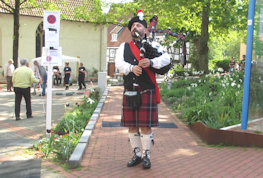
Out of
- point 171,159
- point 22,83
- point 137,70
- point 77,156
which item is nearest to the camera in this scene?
point 137,70

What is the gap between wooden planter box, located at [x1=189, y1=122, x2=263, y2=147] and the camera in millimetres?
5047

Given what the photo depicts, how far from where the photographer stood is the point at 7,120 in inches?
325

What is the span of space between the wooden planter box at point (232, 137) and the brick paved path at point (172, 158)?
0.17 metres

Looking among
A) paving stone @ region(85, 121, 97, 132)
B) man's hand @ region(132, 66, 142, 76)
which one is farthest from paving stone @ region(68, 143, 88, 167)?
man's hand @ region(132, 66, 142, 76)

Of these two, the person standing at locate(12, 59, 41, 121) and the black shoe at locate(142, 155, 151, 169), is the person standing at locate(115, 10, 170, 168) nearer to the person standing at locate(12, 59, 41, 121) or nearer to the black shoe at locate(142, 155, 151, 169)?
the black shoe at locate(142, 155, 151, 169)

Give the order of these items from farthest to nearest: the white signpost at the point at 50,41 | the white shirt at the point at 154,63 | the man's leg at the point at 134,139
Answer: the white signpost at the point at 50,41 → the man's leg at the point at 134,139 → the white shirt at the point at 154,63

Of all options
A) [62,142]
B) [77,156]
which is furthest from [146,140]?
[62,142]

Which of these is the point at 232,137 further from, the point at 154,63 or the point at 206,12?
the point at 206,12

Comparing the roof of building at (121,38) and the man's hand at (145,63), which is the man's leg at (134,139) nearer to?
the man's hand at (145,63)

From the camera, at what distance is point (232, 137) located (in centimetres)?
522

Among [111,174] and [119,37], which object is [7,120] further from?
[119,37]

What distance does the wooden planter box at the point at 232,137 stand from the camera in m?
5.05

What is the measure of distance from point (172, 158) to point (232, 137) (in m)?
1.42

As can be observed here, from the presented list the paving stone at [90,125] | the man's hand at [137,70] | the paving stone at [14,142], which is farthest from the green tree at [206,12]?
the man's hand at [137,70]
